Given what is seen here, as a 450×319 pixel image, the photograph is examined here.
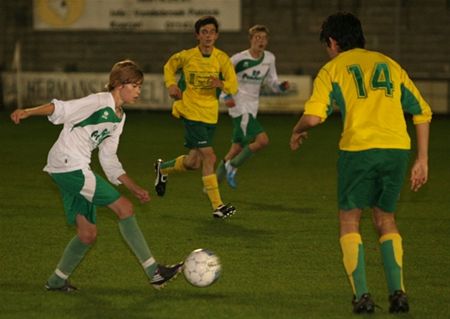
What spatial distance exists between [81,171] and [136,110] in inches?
773

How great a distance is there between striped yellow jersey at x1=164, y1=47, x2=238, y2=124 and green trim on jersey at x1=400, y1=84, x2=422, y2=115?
14.9 feet

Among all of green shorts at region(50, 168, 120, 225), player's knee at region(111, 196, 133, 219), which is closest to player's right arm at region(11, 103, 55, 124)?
green shorts at region(50, 168, 120, 225)

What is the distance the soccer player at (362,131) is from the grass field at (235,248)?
364 millimetres

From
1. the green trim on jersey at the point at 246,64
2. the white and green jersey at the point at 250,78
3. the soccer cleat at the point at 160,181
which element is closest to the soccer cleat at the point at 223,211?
the soccer cleat at the point at 160,181

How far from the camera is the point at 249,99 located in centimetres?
1338

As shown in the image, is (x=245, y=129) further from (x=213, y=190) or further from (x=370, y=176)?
(x=370, y=176)

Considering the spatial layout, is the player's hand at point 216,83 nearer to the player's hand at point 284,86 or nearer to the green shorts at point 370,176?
the player's hand at point 284,86

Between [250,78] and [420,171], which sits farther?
[250,78]

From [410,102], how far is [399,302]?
1.18m

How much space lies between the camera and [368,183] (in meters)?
6.45

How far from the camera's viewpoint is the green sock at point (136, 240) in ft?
23.3

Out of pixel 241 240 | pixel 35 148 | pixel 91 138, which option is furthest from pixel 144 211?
pixel 35 148

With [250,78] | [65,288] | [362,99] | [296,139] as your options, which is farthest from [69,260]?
[250,78]

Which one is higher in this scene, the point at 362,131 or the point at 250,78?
the point at 362,131
